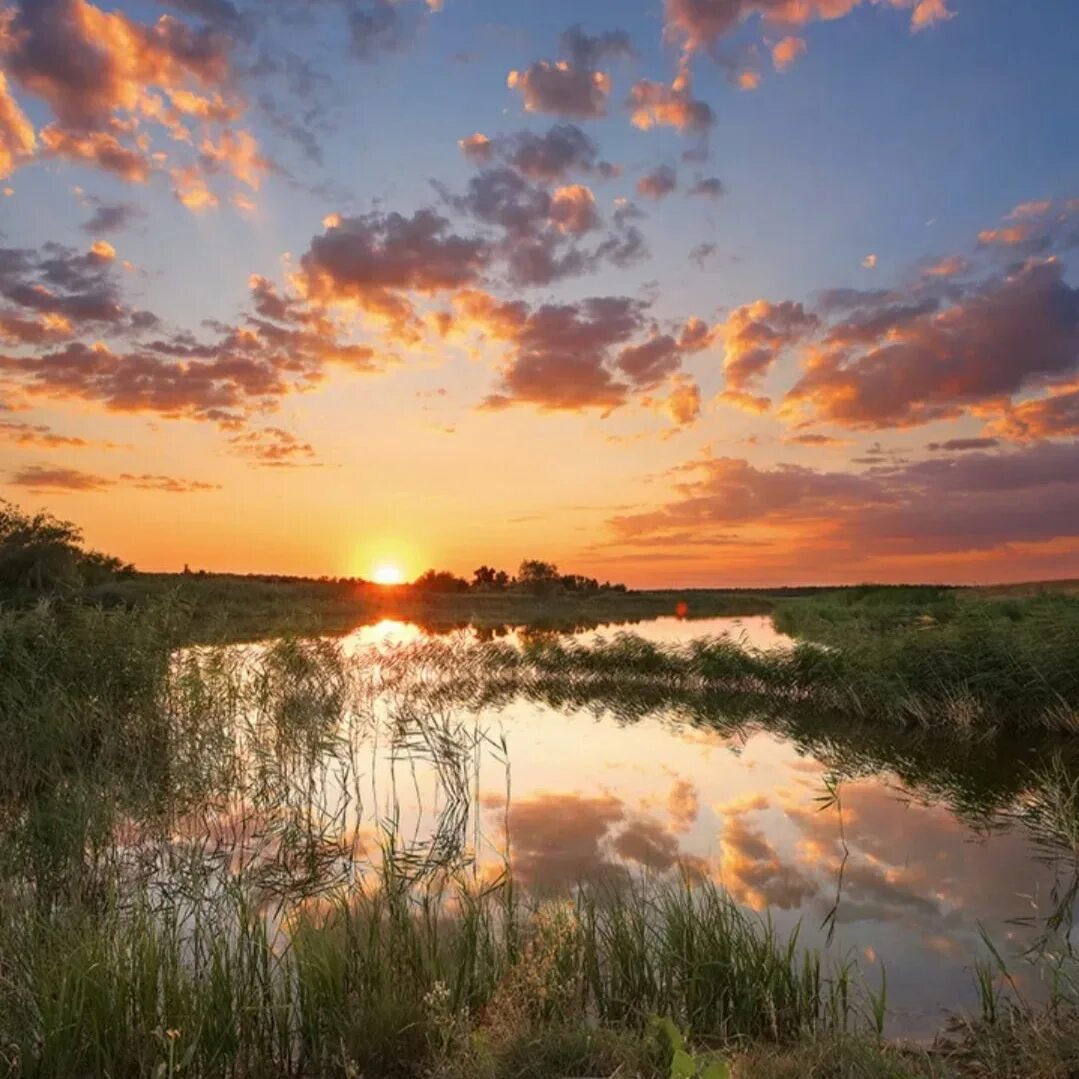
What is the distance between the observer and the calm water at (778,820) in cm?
884

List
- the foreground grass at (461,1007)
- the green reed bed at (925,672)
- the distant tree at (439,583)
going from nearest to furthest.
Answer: the foreground grass at (461,1007) < the green reed bed at (925,672) < the distant tree at (439,583)

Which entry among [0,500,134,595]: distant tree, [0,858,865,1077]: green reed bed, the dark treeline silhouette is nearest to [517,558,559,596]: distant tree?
the dark treeline silhouette

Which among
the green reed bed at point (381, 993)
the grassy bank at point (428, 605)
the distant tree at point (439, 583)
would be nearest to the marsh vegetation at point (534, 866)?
the green reed bed at point (381, 993)

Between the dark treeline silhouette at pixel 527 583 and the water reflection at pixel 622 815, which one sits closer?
the water reflection at pixel 622 815

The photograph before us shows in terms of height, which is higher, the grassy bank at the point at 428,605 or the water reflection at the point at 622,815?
the grassy bank at the point at 428,605

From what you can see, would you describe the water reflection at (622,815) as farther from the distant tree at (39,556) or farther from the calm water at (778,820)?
the distant tree at (39,556)

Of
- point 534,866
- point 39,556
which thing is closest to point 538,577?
point 39,556

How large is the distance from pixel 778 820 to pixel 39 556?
128 ft

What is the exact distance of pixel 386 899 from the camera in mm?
8164

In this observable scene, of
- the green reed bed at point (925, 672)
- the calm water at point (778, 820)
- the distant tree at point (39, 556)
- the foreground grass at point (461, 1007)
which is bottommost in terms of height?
the calm water at point (778, 820)

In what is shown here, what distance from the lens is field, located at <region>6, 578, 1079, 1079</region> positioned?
5277 mm

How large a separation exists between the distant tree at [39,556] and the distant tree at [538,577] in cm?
5033

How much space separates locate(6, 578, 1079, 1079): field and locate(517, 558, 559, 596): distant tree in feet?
233

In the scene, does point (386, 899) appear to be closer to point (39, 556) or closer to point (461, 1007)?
point (461, 1007)
